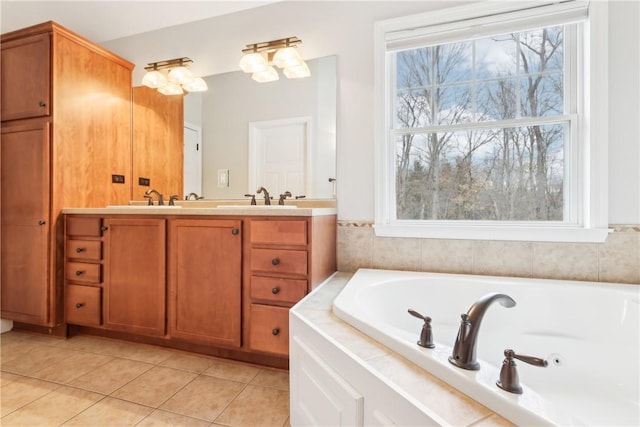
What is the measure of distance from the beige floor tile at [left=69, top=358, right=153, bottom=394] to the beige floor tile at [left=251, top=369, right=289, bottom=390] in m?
0.64

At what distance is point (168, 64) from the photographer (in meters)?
2.45

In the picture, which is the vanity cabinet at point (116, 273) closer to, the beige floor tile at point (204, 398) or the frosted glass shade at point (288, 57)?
the beige floor tile at point (204, 398)

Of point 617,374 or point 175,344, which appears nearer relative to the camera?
point 617,374

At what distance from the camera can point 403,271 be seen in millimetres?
1910

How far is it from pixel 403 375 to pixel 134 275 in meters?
1.79

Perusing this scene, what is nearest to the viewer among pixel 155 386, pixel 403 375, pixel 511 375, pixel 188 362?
pixel 511 375

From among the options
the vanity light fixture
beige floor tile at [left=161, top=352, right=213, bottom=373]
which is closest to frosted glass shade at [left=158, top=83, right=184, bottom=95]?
the vanity light fixture

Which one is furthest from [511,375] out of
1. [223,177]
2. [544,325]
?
[223,177]

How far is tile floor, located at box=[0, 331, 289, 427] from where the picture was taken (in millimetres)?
1354

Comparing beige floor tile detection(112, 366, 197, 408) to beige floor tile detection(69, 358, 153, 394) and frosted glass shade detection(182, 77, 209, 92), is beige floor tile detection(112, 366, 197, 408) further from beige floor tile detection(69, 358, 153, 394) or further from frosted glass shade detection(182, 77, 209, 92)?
frosted glass shade detection(182, 77, 209, 92)

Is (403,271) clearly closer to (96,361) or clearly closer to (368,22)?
(368,22)

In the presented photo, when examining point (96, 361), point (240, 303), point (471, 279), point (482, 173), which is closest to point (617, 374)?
point (471, 279)

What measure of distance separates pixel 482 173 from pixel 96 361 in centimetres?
258

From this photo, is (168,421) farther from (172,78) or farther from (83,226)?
(172,78)
